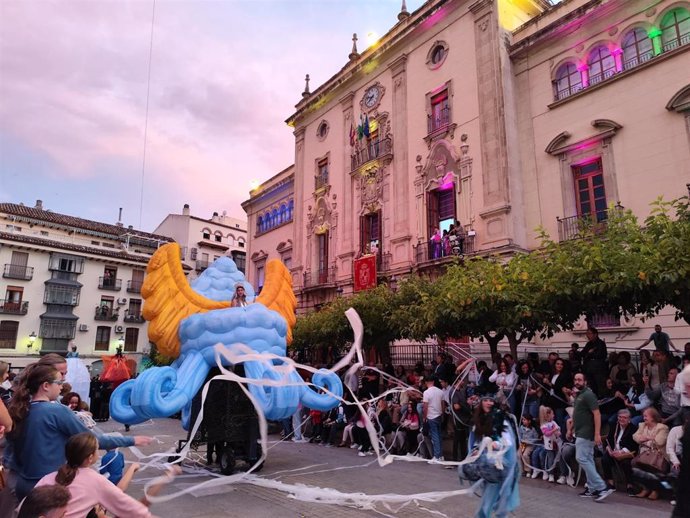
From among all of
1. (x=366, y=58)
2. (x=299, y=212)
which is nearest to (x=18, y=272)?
(x=299, y=212)

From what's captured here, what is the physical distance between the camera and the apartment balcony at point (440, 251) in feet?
56.7

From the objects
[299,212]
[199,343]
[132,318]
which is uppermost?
Answer: [299,212]

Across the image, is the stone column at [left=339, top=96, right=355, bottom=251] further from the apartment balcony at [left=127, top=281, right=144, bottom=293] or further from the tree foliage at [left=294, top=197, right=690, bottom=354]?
the apartment balcony at [left=127, top=281, right=144, bottom=293]

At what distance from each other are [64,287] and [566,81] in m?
36.3

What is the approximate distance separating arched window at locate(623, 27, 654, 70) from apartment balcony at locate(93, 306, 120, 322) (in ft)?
124

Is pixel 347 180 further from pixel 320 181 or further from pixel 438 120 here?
pixel 438 120

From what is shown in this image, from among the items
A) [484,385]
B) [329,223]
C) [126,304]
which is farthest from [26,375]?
[126,304]

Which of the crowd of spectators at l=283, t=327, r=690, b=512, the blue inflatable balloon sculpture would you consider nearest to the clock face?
the crowd of spectators at l=283, t=327, r=690, b=512

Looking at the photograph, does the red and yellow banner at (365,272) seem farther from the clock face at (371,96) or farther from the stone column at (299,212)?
the clock face at (371,96)

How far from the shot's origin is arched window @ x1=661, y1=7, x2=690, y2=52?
13.9 metres

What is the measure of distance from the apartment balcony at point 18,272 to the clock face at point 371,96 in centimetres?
2812

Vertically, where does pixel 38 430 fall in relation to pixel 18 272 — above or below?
below

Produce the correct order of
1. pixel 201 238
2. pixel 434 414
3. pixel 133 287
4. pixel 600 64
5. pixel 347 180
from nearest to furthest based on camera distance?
pixel 434 414 → pixel 600 64 → pixel 347 180 → pixel 133 287 → pixel 201 238

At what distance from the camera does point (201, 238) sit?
5056cm
